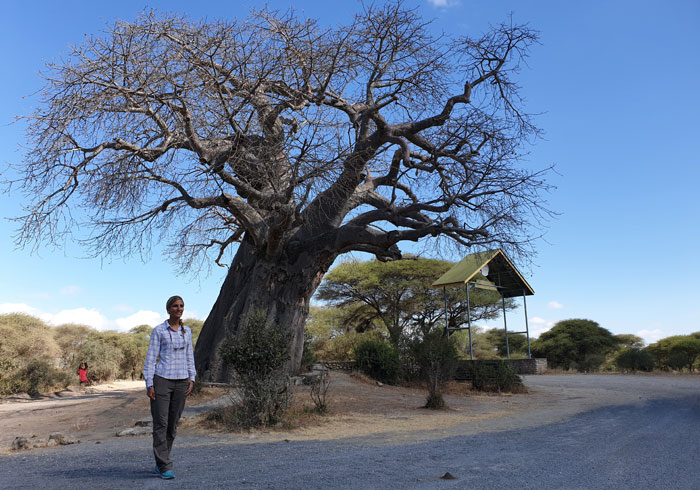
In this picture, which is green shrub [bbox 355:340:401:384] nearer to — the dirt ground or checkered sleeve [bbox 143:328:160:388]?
the dirt ground

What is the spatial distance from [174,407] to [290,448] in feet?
5.08

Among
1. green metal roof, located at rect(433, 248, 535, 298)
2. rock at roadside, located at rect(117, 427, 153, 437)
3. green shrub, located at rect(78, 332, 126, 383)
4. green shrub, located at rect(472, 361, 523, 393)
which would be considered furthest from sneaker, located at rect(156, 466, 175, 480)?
green shrub, located at rect(78, 332, 126, 383)

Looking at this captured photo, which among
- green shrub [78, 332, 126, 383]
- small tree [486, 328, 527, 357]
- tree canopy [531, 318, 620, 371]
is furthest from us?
small tree [486, 328, 527, 357]

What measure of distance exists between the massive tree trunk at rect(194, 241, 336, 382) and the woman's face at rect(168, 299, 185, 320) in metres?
6.83

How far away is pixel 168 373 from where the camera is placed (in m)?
4.53

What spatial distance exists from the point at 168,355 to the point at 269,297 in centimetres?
728

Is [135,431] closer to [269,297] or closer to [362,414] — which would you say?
[362,414]

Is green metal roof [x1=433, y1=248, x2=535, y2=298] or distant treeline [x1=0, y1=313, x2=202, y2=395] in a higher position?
green metal roof [x1=433, y1=248, x2=535, y2=298]

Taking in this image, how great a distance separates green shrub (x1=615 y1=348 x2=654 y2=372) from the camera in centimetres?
2281

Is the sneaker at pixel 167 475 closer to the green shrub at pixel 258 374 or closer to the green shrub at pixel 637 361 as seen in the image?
the green shrub at pixel 258 374

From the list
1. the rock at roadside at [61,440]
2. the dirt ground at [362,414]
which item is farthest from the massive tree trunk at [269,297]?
the rock at roadside at [61,440]

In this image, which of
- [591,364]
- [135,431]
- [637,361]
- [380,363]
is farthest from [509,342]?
[135,431]

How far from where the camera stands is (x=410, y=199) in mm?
12875

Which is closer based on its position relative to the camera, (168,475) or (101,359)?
(168,475)
